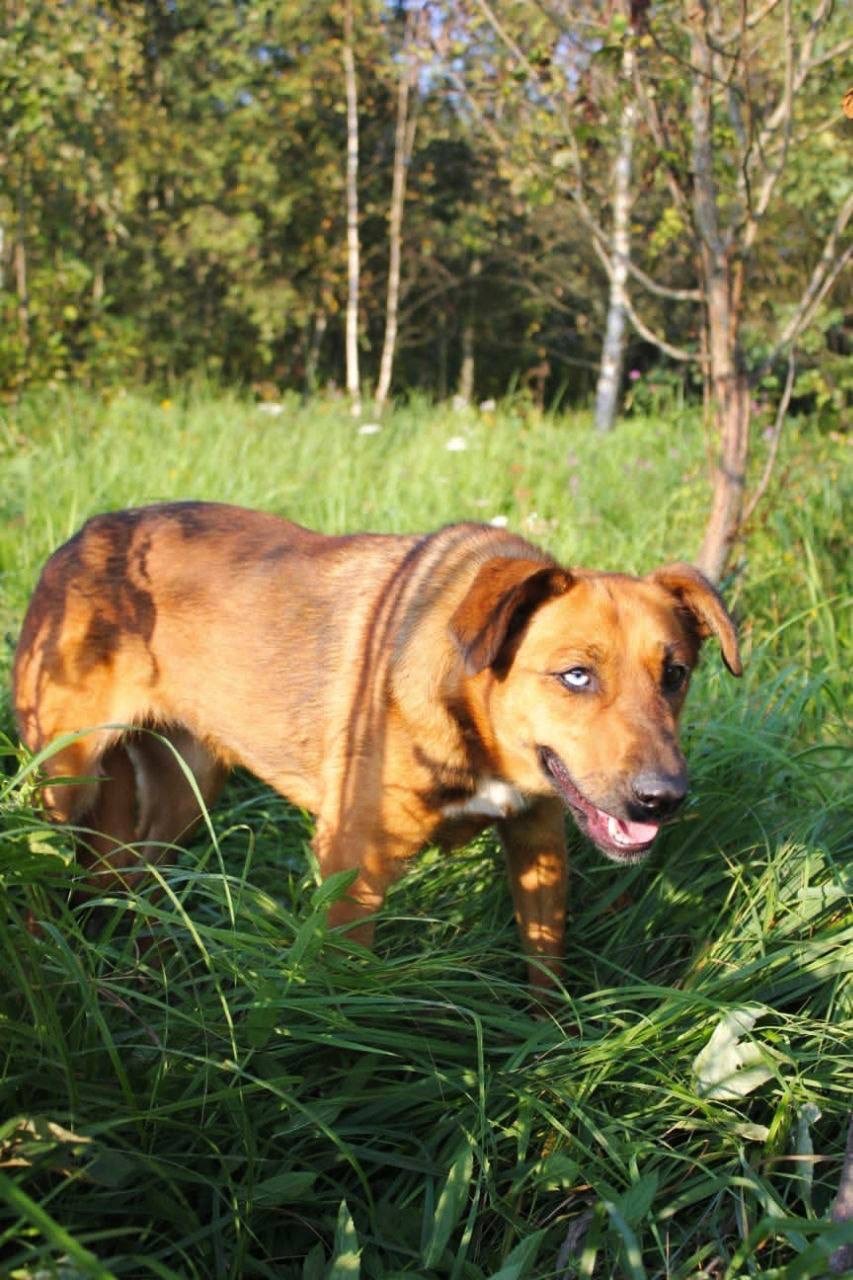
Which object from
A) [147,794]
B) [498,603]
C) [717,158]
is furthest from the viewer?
[717,158]

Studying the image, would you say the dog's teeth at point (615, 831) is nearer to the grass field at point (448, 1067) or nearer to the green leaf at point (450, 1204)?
the grass field at point (448, 1067)

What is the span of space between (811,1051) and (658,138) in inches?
149

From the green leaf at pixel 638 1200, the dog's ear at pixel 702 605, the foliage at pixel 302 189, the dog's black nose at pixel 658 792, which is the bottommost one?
the green leaf at pixel 638 1200

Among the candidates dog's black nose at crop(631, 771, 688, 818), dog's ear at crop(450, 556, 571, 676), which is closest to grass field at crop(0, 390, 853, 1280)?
dog's black nose at crop(631, 771, 688, 818)

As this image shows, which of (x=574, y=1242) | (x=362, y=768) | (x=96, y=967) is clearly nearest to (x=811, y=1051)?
(x=574, y=1242)

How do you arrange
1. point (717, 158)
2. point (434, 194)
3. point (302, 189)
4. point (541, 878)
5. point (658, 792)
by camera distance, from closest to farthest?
point (658, 792) < point (541, 878) < point (717, 158) < point (302, 189) < point (434, 194)

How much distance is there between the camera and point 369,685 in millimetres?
3094

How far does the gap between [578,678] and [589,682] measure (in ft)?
0.09

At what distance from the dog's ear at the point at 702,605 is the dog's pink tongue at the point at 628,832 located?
475mm

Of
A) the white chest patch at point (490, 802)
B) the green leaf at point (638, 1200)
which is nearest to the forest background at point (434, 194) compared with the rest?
the white chest patch at point (490, 802)

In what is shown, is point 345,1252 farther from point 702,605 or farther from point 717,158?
point 717,158

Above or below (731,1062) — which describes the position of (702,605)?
above

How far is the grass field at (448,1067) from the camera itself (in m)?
1.93

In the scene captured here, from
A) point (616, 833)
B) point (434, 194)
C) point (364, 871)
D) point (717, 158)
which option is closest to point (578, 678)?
point (616, 833)
